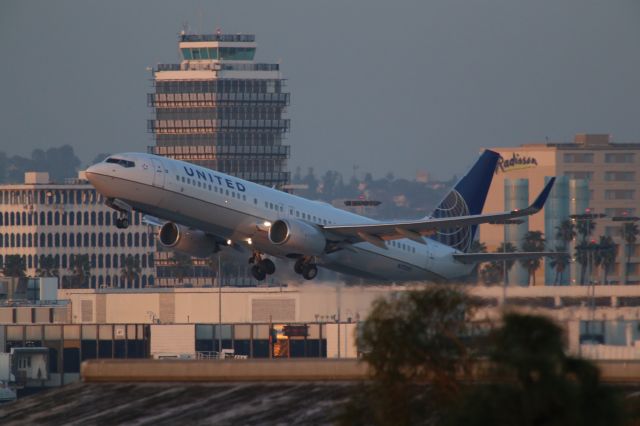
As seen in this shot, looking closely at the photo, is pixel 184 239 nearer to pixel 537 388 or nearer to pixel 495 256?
pixel 495 256

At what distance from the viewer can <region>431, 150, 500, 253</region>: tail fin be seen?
101 meters

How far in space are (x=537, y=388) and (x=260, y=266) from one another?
49781 millimetres

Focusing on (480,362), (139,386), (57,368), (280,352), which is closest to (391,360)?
(480,362)

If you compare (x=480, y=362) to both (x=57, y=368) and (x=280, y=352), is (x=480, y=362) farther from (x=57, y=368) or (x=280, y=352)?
(x=57, y=368)

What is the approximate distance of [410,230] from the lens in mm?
86812

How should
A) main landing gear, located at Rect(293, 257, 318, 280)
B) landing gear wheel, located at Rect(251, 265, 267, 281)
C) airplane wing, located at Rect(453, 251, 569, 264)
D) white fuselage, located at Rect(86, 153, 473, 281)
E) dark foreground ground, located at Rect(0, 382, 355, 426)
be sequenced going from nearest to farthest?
dark foreground ground, located at Rect(0, 382, 355, 426)
white fuselage, located at Rect(86, 153, 473, 281)
main landing gear, located at Rect(293, 257, 318, 280)
landing gear wheel, located at Rect(251, 265, 267, 281)
airplane wing, located at Rect(453, 251, 569, 264)

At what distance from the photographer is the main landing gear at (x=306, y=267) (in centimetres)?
8662

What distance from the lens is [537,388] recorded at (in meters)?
39.3

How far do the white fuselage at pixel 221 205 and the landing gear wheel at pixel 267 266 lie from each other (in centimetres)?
209

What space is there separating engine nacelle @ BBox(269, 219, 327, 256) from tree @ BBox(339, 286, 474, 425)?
3638 cm

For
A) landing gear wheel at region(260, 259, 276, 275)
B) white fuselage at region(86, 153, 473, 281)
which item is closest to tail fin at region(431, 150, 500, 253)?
white fuselage at region(86, 153, 473, 281)

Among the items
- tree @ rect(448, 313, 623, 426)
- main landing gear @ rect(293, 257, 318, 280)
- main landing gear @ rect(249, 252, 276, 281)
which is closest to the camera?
tree @ rect(448, 313, 623, 426)

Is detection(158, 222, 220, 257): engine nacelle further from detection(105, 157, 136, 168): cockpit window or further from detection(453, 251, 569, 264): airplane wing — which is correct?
detection(453, 251, 569, 264): airplane wing

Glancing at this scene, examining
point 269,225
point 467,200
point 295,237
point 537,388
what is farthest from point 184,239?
point 537,388
